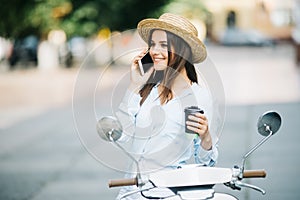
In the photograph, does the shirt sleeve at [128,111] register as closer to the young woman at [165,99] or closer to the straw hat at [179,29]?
the young woman at [165,99]

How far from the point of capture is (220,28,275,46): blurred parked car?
48.9 meters

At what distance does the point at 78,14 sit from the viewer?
92.2 feet

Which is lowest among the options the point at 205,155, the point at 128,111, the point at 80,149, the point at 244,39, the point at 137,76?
the point at 205,155

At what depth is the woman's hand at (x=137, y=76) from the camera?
→ 241 cm

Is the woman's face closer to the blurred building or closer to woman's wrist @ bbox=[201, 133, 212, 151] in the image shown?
woman's wrist @ bbox=[201, 133, 212, 151]

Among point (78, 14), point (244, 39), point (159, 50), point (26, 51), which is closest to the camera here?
point (159, 50)

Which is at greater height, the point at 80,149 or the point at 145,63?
the point at 80,149

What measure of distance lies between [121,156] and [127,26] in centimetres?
2755

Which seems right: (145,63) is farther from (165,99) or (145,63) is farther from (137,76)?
(165,99)

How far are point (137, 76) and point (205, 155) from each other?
39 cm

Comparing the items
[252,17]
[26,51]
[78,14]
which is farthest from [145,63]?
[252,17]

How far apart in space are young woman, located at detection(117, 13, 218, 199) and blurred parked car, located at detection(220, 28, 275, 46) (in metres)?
45.1

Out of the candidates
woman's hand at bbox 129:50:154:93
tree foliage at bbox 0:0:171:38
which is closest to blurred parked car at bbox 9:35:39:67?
tree foliage at bbox 0:0:171:38

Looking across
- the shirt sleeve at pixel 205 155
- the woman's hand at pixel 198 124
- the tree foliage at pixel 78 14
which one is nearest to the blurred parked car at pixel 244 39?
the tree foliage at pixel 78 14
